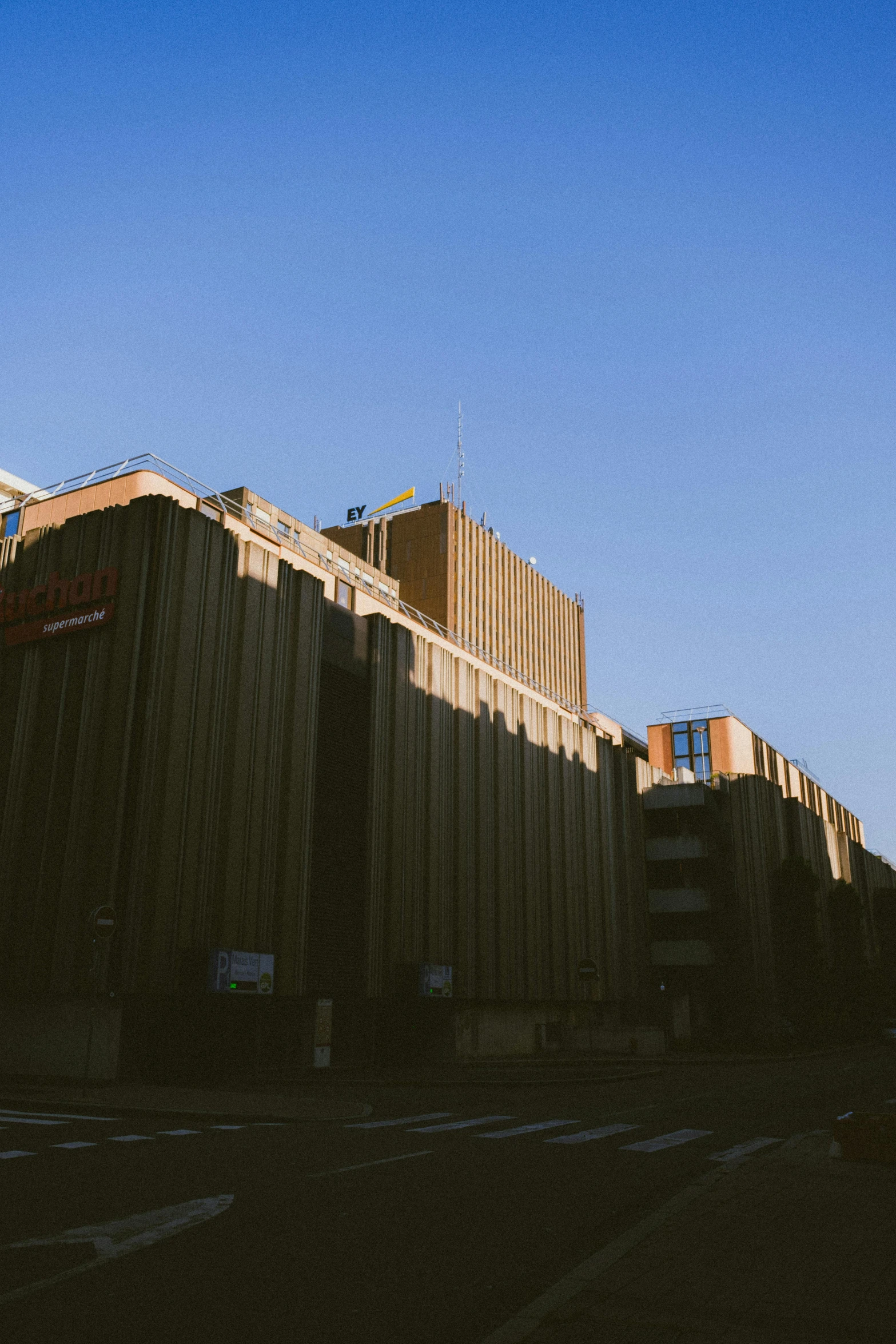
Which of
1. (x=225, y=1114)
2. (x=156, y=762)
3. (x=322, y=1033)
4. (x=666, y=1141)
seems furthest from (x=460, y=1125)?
(x=322, y=1033)

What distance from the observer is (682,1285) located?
6.54 meters

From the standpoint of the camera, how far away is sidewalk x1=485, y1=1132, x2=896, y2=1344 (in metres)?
5.63

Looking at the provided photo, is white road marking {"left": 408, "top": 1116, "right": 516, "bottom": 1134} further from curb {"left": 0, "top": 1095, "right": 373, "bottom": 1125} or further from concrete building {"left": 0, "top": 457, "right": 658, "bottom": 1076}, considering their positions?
concrete building {"left": 0, "top": 457, "right": 658, "bottom": 1076}

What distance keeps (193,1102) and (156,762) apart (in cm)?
1101

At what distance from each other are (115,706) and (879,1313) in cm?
2594

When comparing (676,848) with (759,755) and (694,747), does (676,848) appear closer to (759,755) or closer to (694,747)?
(694,747)

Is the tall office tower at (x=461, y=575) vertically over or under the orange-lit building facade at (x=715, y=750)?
over

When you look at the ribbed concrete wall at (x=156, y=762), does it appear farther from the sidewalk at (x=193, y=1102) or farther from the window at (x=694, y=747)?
the window at (x=694, y=747)

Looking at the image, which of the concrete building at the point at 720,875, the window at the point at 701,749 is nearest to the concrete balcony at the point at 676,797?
the concrete building at the point at 720,875

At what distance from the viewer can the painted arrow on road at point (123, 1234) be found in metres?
6.76

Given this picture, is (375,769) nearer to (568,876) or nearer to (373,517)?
(568,876)

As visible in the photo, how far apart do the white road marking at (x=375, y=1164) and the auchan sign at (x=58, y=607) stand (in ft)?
68.7

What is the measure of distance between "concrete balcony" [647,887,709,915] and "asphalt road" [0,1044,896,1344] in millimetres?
40399

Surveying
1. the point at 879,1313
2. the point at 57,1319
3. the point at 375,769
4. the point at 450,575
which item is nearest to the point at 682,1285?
the point at 879,1313
